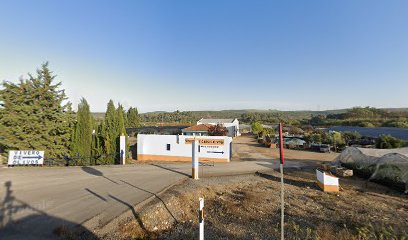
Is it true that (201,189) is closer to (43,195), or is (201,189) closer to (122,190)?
(122,190)

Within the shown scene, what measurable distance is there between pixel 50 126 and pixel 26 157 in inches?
142

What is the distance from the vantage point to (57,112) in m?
22.4

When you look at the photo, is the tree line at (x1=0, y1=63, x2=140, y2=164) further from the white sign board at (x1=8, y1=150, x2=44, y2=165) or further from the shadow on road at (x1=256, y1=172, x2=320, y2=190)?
the shadow on road at (x1=256, y1=172, x2=320, y2=190)

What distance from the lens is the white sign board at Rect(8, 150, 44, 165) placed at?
60.4 feet

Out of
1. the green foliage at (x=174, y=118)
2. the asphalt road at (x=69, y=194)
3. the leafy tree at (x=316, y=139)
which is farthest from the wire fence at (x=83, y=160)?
the green foliage at (x=174, y=118)

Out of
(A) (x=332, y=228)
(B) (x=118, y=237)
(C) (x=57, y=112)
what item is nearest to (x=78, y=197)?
(B) (x=118, y=237)

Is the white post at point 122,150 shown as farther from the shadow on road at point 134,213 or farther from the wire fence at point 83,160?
the shadow on road at point 134,213

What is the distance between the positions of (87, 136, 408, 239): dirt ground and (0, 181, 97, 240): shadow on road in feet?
3.07

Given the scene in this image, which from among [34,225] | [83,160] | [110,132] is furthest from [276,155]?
[34,225]

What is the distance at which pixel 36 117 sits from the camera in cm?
2098

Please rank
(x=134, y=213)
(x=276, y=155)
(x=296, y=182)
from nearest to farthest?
(x=134, y=213)
(x=296, y=182)
(x=276, y=155)

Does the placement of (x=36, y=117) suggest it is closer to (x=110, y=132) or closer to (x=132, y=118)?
(x=110, y=132)

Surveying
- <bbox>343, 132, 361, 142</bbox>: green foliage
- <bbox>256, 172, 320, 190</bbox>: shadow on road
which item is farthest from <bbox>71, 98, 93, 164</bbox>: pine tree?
<bbox>343, 132, 361, 142</bbox>: green foliage

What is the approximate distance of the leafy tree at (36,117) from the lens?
66.6ft
